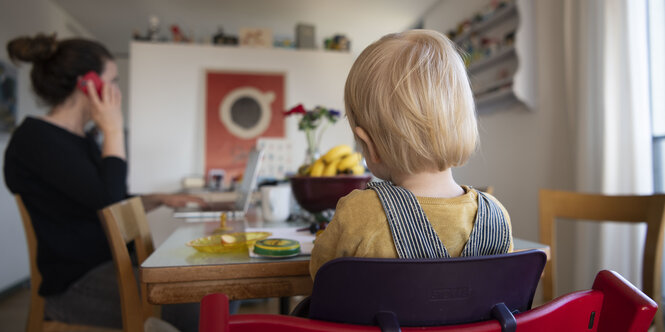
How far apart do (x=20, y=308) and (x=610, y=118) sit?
12.5 ft

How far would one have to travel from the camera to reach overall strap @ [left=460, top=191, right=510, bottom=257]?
57 centimetres

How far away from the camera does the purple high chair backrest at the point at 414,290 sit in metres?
0.42

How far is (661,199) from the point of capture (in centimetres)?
115

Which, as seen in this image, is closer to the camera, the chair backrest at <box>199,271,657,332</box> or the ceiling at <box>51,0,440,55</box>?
the chair backrest at <box>199,271,657,332</box>

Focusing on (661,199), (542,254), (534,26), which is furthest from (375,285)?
(534,26)

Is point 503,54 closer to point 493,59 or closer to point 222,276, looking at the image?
point 493,59

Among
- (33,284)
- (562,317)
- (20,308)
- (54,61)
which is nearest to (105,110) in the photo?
(54,61)

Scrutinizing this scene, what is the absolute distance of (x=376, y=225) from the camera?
21.3 inches

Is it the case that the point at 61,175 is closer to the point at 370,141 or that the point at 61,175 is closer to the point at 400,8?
the point at 370,141

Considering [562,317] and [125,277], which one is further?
[125,277]

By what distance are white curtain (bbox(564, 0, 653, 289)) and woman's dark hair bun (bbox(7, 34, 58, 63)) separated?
2.38 meters

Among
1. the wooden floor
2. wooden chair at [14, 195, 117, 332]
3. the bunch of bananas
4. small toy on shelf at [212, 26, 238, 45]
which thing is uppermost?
small toy on shelf at [212, 26, 238, 45]

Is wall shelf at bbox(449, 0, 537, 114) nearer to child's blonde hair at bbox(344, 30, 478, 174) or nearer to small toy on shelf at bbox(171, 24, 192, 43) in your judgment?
child's blonde hair at bbox(344, 30, 478, 174)

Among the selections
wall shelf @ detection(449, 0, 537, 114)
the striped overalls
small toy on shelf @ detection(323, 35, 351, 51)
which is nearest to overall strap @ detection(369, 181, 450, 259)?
the striped overalls
